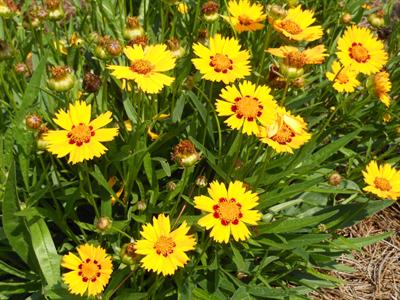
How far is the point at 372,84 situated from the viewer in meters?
1.82

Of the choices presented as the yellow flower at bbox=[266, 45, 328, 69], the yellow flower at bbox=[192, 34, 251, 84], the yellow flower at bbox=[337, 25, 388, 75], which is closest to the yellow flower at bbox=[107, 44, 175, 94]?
the yellow flower at bbox=[192, 34, 251, 84]

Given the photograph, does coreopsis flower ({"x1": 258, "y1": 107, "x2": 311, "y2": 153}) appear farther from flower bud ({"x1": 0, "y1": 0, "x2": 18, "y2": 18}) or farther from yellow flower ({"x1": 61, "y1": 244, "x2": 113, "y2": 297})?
flower bud ({"x1": 0, "y1": 0, "x2": 18, "y2": 18})

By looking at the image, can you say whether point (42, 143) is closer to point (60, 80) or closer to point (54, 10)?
point (60, 80)

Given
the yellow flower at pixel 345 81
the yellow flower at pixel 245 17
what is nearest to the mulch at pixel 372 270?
the yellow flower at pixel 345 81

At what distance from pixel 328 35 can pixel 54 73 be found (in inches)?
68.2

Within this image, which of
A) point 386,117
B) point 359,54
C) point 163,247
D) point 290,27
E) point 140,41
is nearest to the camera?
point 163,247

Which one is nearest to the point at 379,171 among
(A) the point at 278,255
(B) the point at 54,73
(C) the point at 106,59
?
(A) the point at 278,255

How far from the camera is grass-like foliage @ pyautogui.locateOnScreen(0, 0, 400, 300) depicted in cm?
150

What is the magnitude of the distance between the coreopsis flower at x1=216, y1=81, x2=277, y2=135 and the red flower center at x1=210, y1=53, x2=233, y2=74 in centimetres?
7

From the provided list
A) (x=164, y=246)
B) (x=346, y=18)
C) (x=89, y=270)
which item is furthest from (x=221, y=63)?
(x=346, y=18)

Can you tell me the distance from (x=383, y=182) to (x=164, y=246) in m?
0.83

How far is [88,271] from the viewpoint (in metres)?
1.45

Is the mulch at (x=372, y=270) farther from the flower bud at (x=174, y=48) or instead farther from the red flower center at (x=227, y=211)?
the flower bud at (x=174, y=48)

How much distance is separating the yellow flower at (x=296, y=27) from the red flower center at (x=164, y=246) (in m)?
0.77
